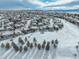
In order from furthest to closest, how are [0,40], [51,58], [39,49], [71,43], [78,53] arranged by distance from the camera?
[0,40] < [71,43] < [39,49] < [78,53] < [51,58]

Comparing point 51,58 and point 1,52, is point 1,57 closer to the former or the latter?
point 1,52

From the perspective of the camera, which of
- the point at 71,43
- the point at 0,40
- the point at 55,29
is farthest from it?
the point at 55,29

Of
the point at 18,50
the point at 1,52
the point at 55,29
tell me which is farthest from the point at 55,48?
the point at 55,29

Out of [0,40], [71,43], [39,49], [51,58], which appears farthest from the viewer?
[0,40]

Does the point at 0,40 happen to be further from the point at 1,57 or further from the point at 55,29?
the point at 55,29

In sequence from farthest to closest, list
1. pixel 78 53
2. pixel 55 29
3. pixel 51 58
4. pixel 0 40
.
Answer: pixel 55 29
pixel 0 40
pixel 78 53
pixel 51 58

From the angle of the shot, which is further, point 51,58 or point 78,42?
point 78,42

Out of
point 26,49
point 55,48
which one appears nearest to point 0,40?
point 26,49

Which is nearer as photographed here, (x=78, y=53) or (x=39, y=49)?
(x=78, y=53)
